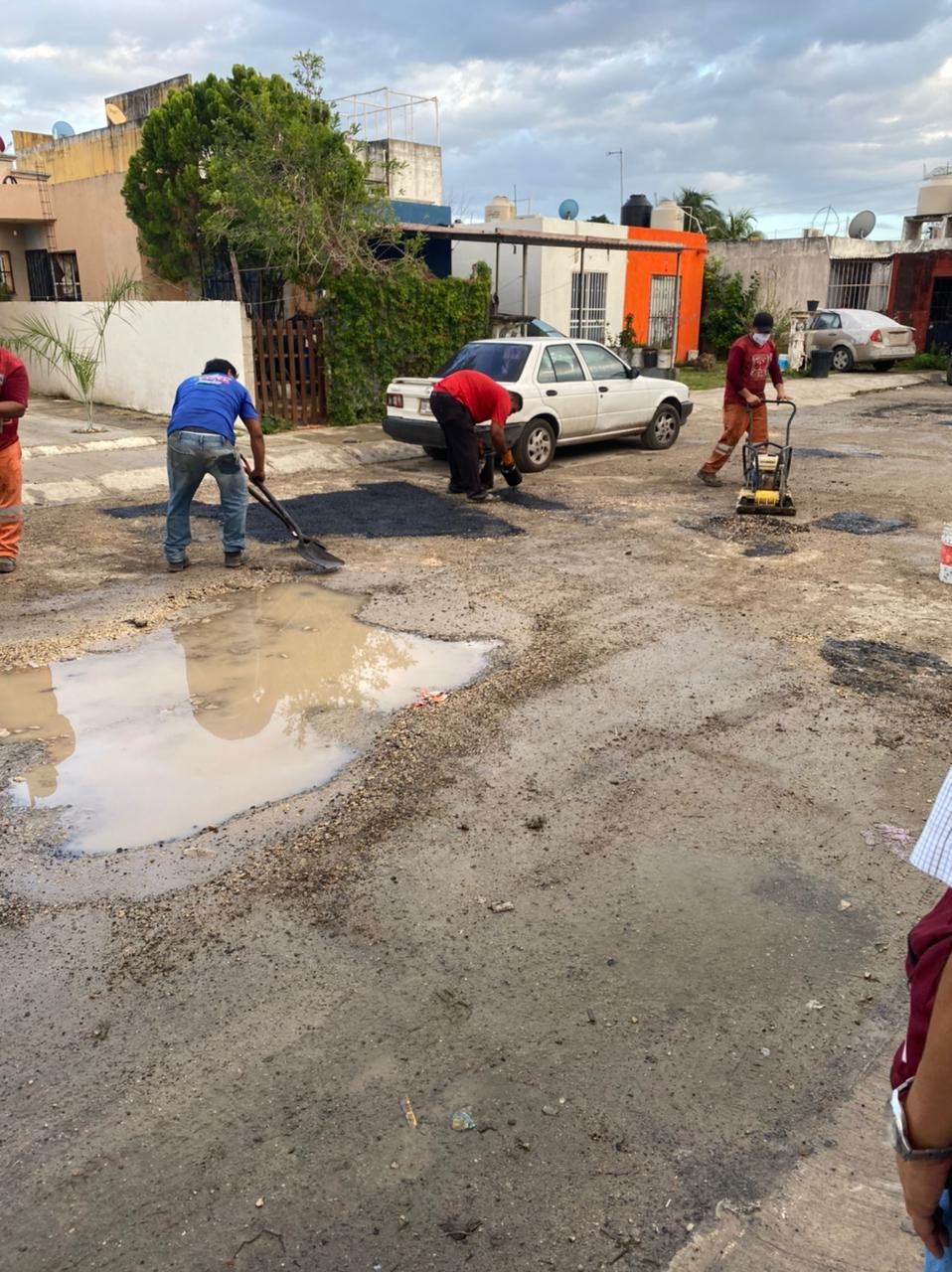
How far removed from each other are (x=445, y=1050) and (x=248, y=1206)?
686 mm

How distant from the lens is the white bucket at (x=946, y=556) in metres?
6.66

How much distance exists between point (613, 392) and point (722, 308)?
1660cm

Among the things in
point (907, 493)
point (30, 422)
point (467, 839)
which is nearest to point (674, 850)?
point (467, 839)

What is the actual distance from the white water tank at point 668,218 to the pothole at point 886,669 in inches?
932

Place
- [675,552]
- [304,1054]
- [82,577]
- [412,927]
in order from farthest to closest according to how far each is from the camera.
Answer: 1. [675,552]
2. [82,577]
3. [412,927]
4. [304,1054]

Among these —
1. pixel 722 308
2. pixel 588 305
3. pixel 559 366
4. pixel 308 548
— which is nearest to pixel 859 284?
pixel 722 308

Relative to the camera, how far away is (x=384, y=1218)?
2273 mm

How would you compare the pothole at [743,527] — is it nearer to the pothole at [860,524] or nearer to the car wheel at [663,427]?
the pothole at [860,524]

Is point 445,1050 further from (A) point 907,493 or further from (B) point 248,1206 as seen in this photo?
(A) point 907,493

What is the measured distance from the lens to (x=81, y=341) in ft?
55.0

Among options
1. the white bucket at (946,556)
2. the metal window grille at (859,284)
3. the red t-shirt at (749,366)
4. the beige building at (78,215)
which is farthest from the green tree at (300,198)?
the metal window grille at (859,284)

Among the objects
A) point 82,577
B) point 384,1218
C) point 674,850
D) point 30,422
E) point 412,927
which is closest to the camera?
point 384,1218

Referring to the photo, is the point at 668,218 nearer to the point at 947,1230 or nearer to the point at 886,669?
the point at 886,669

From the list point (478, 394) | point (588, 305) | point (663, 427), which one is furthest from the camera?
point (588, 305)
